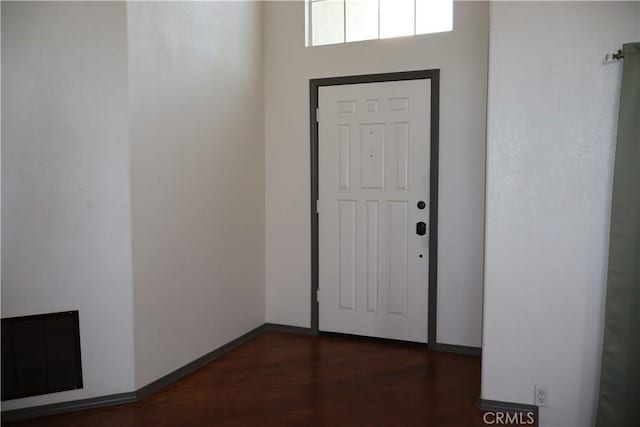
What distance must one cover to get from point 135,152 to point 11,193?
28.0 inches

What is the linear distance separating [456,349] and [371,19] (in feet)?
8.86

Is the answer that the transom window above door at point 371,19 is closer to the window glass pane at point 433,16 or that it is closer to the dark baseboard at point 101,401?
the window glass pane at point 433,16

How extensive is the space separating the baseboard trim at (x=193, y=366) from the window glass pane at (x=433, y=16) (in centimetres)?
282

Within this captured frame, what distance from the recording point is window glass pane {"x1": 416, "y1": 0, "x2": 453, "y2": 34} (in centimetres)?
368

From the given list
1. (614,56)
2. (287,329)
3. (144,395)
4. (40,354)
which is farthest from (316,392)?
(614,56)

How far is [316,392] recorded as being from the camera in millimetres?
3064

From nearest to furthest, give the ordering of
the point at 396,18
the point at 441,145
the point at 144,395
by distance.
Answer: the point at 144,395
the point at 441,145
the point at 396,18

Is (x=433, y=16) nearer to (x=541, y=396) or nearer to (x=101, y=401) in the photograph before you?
Result: (x=541, y=396)

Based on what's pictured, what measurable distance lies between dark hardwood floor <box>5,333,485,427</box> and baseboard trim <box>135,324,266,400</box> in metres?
0.05

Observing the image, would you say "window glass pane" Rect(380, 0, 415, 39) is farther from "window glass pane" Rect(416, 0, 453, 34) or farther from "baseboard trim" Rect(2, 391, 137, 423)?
"baseboard trim" Rect(2, 391, 137, 423)

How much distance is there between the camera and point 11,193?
275cm

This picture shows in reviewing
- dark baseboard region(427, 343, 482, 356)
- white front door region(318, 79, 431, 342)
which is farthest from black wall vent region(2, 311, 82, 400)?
dark baseboard region(427, 343, 482, 356)

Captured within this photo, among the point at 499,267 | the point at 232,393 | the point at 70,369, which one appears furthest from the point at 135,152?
→ the point at 499,267

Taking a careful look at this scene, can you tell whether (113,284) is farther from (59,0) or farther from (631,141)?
(631,141)
